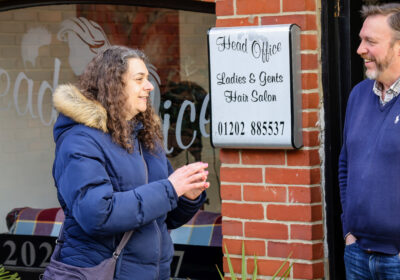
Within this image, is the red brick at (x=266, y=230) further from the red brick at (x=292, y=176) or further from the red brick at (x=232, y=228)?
the red brick at (x=292, y=176)

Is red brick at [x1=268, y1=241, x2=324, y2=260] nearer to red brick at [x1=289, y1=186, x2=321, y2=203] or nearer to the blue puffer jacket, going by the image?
red brick at [x1=289, y1=186, x2=321, y2=203]

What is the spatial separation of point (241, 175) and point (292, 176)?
30 cm

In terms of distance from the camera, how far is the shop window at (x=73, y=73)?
205 inches

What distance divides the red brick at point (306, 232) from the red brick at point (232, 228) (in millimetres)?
A: 312

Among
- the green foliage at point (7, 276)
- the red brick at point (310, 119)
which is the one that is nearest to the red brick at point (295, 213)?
the red brick at point (310, 119)

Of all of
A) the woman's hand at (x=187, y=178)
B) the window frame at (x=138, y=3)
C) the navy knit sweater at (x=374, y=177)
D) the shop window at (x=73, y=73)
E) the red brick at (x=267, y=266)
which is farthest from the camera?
the shop window at (x=73, y=73)

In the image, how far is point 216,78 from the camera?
4160mm

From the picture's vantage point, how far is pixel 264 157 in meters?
4.12

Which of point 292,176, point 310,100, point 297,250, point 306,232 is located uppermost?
point 310,100

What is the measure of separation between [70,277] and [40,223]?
2684 millimetres

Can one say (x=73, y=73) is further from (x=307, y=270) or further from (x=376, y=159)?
(x=376, y=159)

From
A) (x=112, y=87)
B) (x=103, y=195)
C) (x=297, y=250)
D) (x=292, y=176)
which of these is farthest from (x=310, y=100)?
(x=103, y=195)

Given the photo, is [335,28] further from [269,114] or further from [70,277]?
[70,277]

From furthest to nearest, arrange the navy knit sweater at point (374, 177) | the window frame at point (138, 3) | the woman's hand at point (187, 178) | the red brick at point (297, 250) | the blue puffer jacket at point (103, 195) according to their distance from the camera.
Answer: the window frame at point (138, 3) < the red brick at point (297, 250) < the navy knit sweater at point (374, 177) < the woman's hand at point (187, 178) < the blue puffer jacket at point (103, 195)
